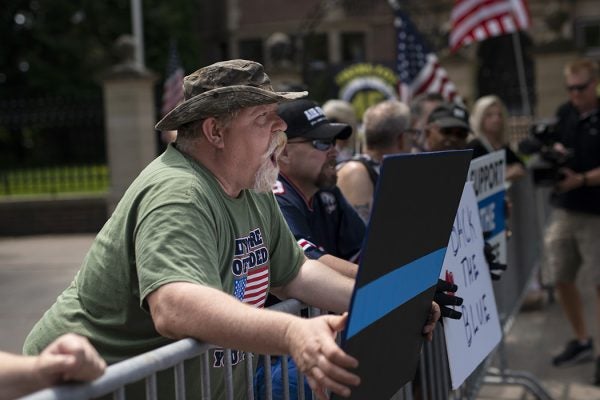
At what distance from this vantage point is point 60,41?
3797 cm

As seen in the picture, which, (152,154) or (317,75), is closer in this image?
(152,154)

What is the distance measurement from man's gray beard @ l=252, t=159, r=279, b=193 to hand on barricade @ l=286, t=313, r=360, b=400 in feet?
2.59

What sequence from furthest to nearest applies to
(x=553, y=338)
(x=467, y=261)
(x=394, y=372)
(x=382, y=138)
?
(x=553, y=338)
(x=382, y=138)
(x=467, y=261)
(x=394, y=372)

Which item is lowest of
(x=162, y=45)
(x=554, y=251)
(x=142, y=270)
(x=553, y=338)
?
(x=553, y=338)

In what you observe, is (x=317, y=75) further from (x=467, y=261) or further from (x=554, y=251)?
(x=467, y=261)

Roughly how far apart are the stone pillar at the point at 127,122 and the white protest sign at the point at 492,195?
12.8 meters

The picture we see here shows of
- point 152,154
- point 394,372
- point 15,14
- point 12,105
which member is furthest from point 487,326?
point 15,14

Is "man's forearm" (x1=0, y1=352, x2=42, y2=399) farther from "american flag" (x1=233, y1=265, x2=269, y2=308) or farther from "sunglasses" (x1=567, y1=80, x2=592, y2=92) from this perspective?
"sunglasses" (x1=567, y1=80, x2=592, y2=92)

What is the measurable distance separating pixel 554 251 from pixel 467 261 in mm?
3947

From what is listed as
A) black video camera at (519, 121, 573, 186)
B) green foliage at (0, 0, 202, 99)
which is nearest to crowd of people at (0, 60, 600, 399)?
black video camera at (519, 121, 573, 186)

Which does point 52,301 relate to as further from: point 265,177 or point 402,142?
point 265,177

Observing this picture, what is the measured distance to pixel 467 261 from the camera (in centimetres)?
416

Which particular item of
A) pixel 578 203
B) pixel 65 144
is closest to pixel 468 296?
pixel 578 203

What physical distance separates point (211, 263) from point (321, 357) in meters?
0.53
